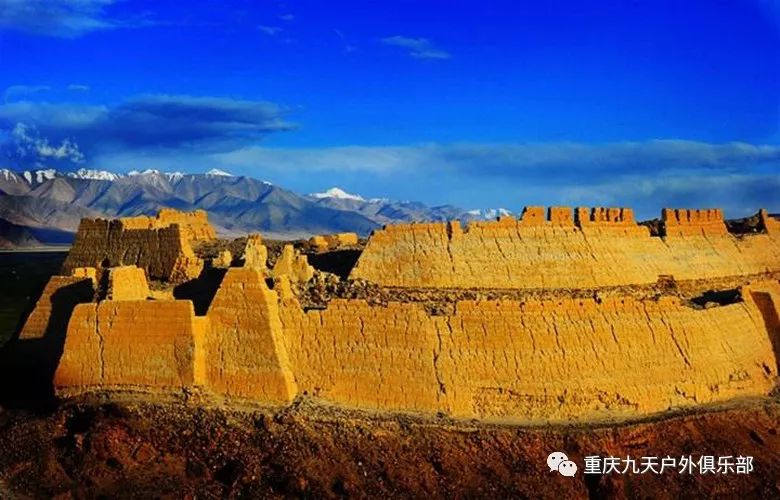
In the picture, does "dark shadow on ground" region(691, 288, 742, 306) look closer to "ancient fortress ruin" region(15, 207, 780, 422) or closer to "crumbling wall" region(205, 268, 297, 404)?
"ancient fortress ruin" region(15, 207, 780, 422)

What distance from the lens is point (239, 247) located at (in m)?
37.6

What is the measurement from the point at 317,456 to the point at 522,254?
11160mm

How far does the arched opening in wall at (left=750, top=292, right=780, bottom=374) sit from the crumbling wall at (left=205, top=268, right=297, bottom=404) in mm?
17100

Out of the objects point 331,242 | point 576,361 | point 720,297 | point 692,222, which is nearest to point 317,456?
point 576,361

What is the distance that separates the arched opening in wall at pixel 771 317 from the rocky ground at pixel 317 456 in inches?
282

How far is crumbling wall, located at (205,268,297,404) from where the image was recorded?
26.2 metres

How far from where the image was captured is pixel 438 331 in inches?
1048

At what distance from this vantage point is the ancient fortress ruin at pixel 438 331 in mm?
26234

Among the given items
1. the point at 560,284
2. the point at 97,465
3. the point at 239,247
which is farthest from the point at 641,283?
the point at 97,465

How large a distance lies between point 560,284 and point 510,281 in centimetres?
177

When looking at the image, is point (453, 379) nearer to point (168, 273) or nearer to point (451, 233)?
point (451, 233)

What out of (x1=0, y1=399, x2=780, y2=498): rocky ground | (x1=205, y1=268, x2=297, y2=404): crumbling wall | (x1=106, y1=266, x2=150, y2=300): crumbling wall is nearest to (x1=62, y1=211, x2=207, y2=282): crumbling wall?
(x1=106, y1=266, x2=150, y2=300): crumbling wall

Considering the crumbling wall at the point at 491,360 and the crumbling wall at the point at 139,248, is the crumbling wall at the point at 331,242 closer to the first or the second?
the crumbling wall at the point at 139,248

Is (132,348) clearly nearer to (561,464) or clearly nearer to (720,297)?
(561,464)
